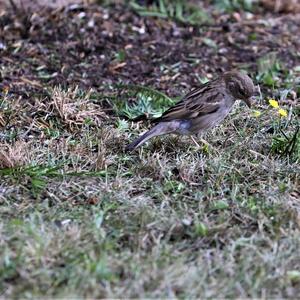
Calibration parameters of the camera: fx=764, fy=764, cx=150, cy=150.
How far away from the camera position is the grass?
164 inches

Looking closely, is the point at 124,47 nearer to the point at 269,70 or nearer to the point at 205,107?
the point at 269,70

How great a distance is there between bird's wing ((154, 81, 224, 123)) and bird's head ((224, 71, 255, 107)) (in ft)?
0.30

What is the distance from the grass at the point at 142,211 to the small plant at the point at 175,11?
2587mm

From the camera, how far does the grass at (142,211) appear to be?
4.16 m

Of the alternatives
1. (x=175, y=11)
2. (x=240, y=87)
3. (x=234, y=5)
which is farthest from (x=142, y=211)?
(x=234, y=5)

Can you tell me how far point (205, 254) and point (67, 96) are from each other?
264cm

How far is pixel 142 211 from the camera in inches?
192

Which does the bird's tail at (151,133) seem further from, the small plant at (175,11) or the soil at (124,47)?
the small plant at (175,11)

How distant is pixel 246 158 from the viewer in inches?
230

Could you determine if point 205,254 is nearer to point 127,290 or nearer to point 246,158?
point 127,290

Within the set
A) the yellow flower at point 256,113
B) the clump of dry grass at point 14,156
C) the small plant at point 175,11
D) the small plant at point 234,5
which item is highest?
the clump of dry grass at point 14,156

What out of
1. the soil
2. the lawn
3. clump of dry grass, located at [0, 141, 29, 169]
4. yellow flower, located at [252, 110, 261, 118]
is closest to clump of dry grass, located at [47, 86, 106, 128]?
the lawn

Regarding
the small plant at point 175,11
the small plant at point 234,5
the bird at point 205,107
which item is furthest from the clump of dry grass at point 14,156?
the small plant at point 234,5

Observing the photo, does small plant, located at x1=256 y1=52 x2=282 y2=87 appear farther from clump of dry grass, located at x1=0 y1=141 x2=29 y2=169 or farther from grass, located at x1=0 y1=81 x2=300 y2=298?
clump of dry grass, located at x1=0 y1=141 x2=29 y2=169
